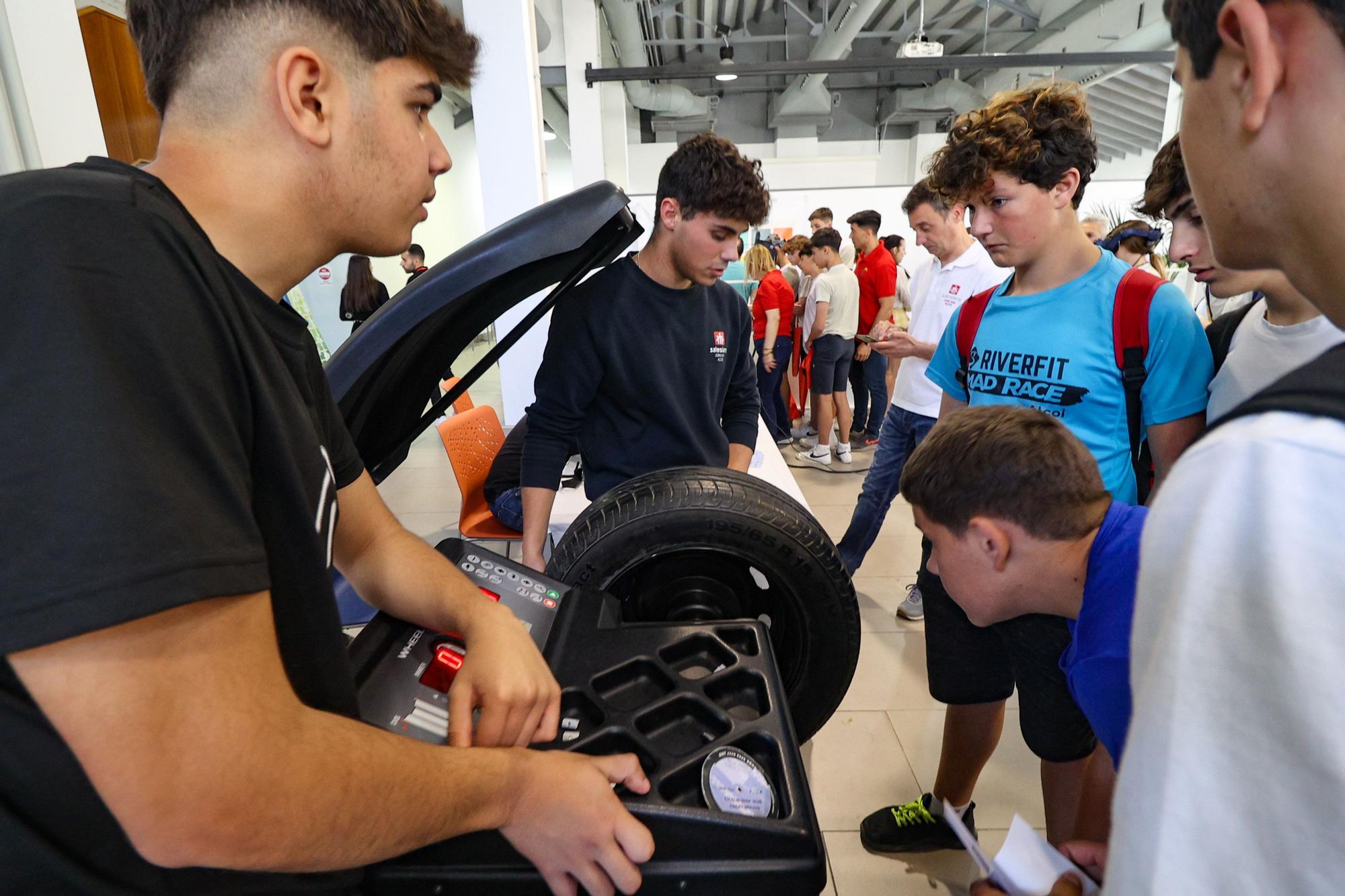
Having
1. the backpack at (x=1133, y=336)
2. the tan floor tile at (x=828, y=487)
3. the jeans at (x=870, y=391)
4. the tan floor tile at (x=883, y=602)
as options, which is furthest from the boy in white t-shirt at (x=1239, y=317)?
the jeans at (x=870, y=391)

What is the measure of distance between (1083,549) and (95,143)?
7.16ft

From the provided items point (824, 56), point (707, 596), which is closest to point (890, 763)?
point (707, 596)

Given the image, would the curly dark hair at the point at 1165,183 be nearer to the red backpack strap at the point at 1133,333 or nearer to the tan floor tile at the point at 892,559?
the red backpack strap at the point at 1133,333

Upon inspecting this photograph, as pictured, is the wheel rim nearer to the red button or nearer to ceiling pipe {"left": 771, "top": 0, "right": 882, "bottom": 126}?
the red button

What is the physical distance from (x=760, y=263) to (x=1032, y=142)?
4.89 metres

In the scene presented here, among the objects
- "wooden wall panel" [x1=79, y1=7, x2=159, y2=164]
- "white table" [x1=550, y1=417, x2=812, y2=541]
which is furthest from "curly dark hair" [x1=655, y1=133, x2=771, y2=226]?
"wooden wall panel" [x1=79, y1=7, x2=159, y2=164]

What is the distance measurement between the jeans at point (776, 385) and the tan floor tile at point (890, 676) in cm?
249

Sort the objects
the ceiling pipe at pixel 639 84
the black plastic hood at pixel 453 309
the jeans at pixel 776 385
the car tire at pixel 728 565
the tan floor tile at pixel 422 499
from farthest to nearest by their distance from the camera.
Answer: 1. the ceiling pipe at pixel 639 84
2. the jeans at pixel 776 385
3. the tan floor tile at pixel 422 499
4. the car tire at pixel 728 565
5. the black plastic hood at pixel 453 309

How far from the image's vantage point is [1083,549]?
3.83ft

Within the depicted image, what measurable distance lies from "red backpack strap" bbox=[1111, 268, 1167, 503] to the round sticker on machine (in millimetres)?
1365

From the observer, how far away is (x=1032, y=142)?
1636 millimetres

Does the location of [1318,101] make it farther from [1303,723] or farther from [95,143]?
[95,143]

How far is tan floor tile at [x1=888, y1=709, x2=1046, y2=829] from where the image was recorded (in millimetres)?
1976

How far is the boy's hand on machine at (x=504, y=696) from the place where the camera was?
71 cm
